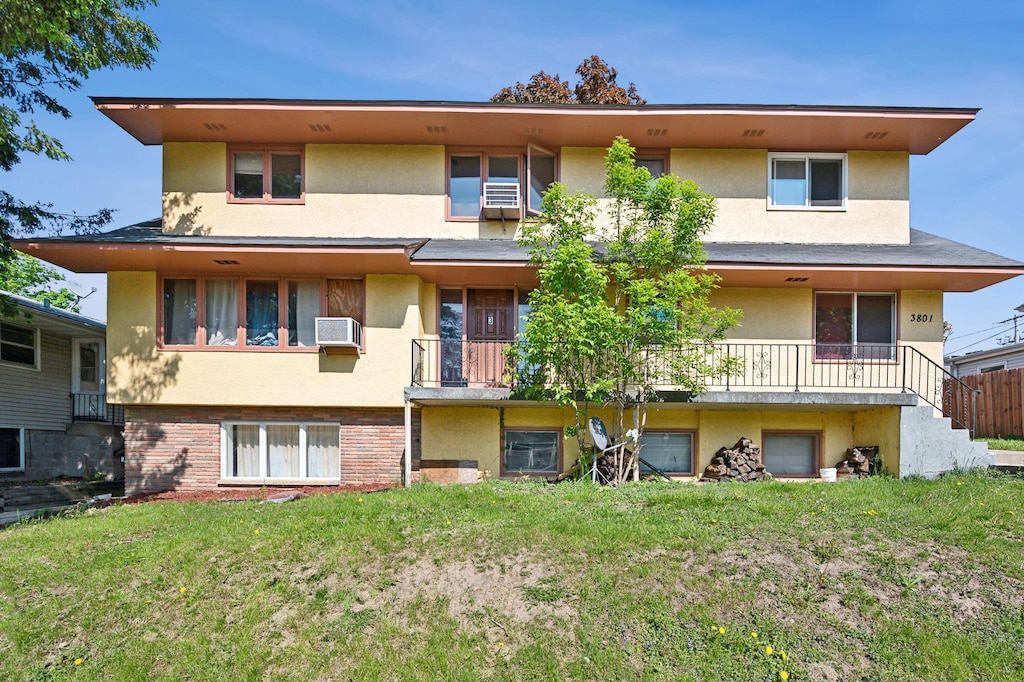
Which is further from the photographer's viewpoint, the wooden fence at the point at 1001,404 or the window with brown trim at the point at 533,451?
the wooden fence at the point at 1001,404

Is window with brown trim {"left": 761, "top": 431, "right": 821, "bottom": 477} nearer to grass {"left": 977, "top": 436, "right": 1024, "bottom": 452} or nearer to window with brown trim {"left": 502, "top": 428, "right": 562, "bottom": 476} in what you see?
grass {"left": 977, "top": 436, "right": 1024, "bottom": 452}

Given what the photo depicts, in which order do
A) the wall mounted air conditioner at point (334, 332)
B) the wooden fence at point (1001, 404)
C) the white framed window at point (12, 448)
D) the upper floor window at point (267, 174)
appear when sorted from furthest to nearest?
the wooden fence at point (1001, 404) < the white framed window at point (12, 448) < the upper floor window at point (267, 174) < the wall mounted air conditioner at point (334, 332)

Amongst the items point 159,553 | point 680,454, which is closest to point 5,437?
point 159,553

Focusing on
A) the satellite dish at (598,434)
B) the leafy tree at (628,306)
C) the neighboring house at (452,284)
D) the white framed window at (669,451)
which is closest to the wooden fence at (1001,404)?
the neighboring house at (452,284)

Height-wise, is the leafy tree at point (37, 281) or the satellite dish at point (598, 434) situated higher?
the leafy tree at point (37, 281)

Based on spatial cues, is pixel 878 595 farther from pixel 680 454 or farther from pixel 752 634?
pixel 680 454

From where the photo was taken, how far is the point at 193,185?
13.1m

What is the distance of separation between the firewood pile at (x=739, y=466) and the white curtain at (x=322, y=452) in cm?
697

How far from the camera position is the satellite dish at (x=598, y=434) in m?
11.1

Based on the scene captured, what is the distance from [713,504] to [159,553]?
22.6 ft

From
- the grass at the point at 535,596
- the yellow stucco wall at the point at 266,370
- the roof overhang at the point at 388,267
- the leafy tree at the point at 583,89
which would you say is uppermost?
the leafy tree at the point at 583,89

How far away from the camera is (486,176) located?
13.4 meters

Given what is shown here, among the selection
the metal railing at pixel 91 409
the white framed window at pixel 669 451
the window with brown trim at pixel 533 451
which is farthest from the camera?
the metal railing at pixel 91 409

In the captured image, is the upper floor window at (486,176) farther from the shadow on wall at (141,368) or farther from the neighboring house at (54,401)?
the neighboring house at (54,401)
